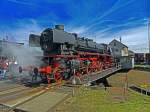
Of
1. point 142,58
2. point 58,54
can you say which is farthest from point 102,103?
point 142,58

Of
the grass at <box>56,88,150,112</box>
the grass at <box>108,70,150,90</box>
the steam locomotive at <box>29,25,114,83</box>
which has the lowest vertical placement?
the grass at <box>108,70,150,90</box>

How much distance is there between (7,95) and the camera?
12562 millimetres

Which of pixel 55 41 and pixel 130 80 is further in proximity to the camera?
pixel 130 80

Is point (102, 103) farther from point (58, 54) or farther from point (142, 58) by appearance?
point (142, 58)

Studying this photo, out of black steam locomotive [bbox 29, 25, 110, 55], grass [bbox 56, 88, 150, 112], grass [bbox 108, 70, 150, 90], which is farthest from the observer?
grass [bbox 108, 70, 150, 90]

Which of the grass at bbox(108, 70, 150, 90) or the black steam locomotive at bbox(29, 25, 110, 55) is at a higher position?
the black steam locomotive at bbox(29, 25, 110, 55)

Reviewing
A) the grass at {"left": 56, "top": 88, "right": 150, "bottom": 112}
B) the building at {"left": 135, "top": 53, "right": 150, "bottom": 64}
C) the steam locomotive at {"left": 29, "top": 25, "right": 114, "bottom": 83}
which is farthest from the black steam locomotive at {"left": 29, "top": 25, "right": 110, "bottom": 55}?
the building at {"left": 135, "top": 53, "right": 150, "bottom": 64}

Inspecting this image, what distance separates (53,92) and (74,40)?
8301mm

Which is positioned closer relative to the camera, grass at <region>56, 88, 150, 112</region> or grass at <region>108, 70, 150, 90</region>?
grass at <region>56, 88, 150, 112</region>

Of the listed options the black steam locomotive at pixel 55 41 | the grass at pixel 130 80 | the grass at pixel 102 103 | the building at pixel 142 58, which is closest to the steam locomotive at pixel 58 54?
the black steam locomotive at pixel 55 41

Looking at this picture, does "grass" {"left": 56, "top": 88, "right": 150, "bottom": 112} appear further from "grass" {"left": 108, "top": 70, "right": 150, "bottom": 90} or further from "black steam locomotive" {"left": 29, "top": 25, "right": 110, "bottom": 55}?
"grass" {"left": 108, "top": 70, "right": 150, "bottom": 90}

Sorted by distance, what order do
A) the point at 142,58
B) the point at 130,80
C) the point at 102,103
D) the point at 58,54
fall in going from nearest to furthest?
1. the point at 102,103
2. the point at 58,54
3. the point at 130,80
4. the point at 142,58

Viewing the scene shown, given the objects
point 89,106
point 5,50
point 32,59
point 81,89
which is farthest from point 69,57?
point 5,50

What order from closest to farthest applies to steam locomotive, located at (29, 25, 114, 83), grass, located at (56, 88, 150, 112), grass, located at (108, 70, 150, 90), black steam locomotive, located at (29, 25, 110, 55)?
grass, located at (56, 88, 150, 112) → steam locomotive, located at (29, 25, 114, 83) → black steam locomotive, located at (29, 25, 110, 55) → grass, located at (108, 70, 150, 90)
